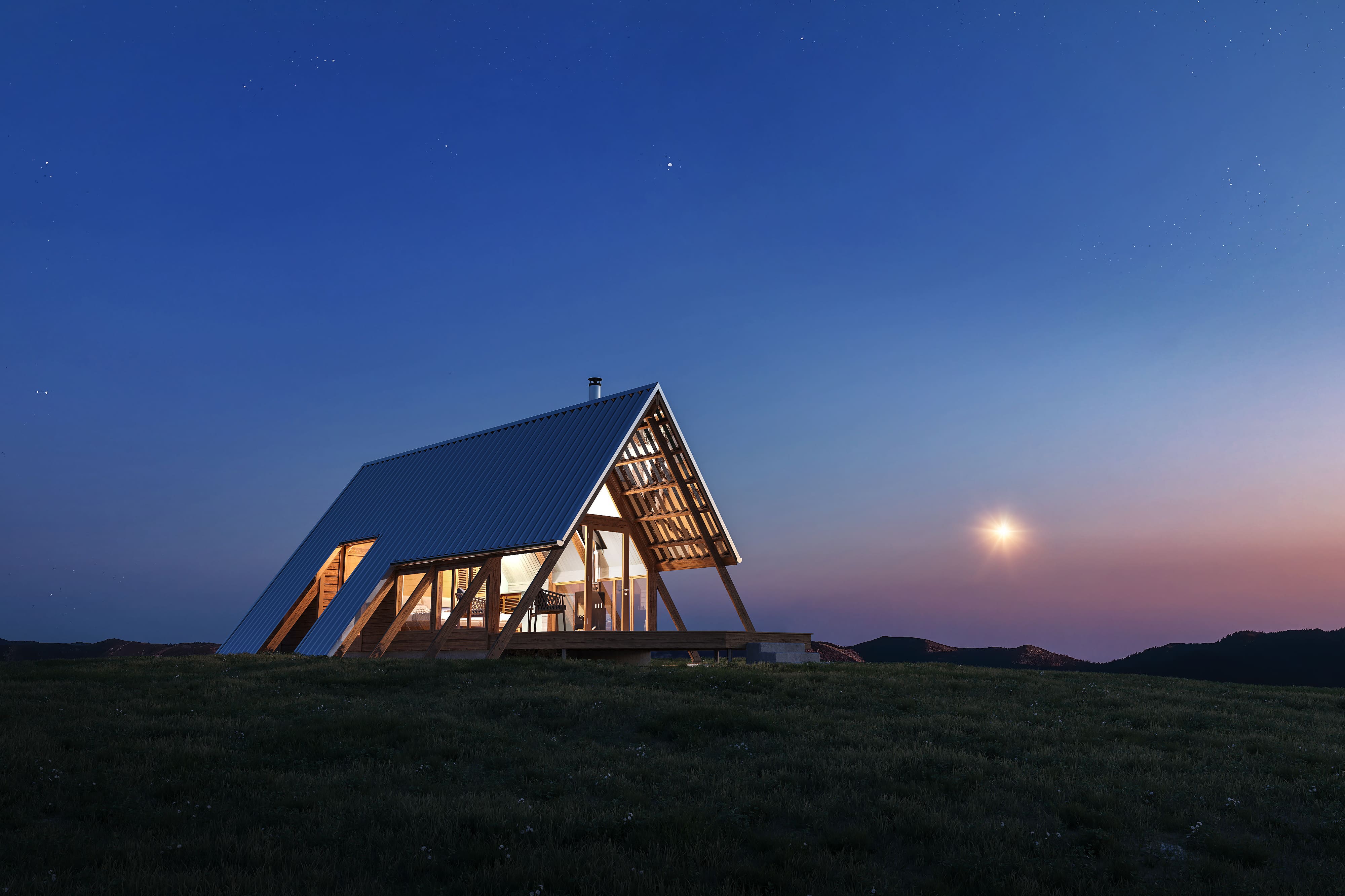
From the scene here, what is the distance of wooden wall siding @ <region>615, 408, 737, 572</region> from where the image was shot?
87.8 ft

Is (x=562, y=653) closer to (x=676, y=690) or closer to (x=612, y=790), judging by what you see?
(x=676, y=690)

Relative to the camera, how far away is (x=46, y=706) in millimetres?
12398

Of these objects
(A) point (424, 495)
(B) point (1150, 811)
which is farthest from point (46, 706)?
(A) point (424, 495)

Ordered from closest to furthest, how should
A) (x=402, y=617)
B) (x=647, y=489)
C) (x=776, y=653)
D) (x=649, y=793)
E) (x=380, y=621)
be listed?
(x=649, y=793)
(x=402, y=617)
(x=776, y=653)
(x=380, y=621)
(x=647, y=489)

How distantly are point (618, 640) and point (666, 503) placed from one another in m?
5.48

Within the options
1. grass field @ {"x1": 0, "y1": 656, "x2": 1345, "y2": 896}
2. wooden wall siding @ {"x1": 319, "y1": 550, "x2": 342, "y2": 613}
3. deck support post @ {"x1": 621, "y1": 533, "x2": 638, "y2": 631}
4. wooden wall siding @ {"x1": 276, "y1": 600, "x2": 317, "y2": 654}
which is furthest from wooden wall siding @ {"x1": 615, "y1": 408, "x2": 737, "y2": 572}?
grass field @ {"x1": 0, "y1": 656, "x2": 1345, "y2": 896}

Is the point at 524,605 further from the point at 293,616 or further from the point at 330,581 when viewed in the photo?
the point at 293,616

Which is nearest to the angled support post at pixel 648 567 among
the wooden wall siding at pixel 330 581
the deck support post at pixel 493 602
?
the deck support post at pixel 493 602

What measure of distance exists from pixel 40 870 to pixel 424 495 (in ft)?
72.6

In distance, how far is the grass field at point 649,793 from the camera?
6762 millimetres

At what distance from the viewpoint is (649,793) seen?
28.8 feet

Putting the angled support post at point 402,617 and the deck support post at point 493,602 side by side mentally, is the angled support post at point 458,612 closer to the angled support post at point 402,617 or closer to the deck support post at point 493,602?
the deck support post at point 493,602

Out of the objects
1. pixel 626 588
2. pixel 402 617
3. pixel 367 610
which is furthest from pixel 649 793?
pixel 626 588

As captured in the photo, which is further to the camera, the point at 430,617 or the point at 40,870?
the point at 430,617
